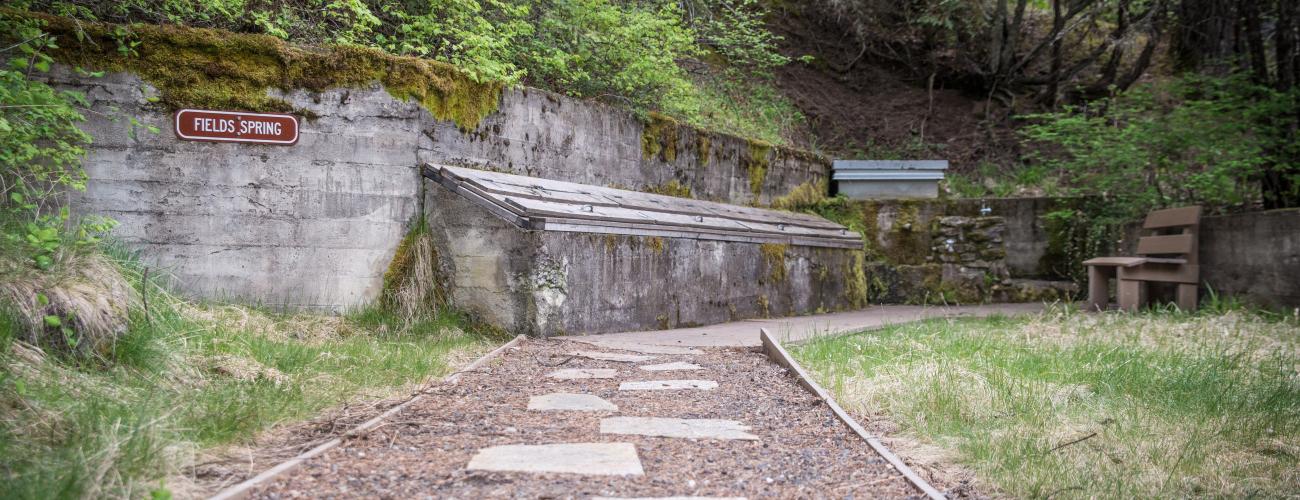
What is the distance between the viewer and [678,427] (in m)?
3.71

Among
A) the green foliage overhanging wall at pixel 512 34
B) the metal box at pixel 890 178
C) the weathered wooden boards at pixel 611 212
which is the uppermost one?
the green foliage overhanging wall at pixel 512 34

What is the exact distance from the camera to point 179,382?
151 inches

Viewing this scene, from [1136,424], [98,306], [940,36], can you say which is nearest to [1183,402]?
Result: [1136,424]

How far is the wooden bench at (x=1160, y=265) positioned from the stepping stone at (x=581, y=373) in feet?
19.9

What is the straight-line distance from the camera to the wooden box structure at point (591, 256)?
663 cm

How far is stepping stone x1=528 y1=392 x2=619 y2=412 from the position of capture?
4090 millimetres

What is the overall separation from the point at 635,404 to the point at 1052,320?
4771 mm

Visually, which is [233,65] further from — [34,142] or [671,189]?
[671,189]

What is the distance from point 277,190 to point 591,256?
263 centimetres

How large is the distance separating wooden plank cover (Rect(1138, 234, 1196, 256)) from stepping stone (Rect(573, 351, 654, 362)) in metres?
6.08

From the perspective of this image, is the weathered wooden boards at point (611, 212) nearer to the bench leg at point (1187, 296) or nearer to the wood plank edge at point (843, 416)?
the wood plank edge at point (843, 416)

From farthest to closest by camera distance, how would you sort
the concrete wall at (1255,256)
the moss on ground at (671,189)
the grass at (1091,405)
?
1. the moss on ground at (671,189)
2. the concrete wall at (1255,256)
3. the grass at (1091,405)

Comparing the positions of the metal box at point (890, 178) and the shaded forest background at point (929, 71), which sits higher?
the shaded forest background at point (929, 71)

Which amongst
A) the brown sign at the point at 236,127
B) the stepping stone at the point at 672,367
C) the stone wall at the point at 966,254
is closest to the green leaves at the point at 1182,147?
the stone wall at the point at 966,254
